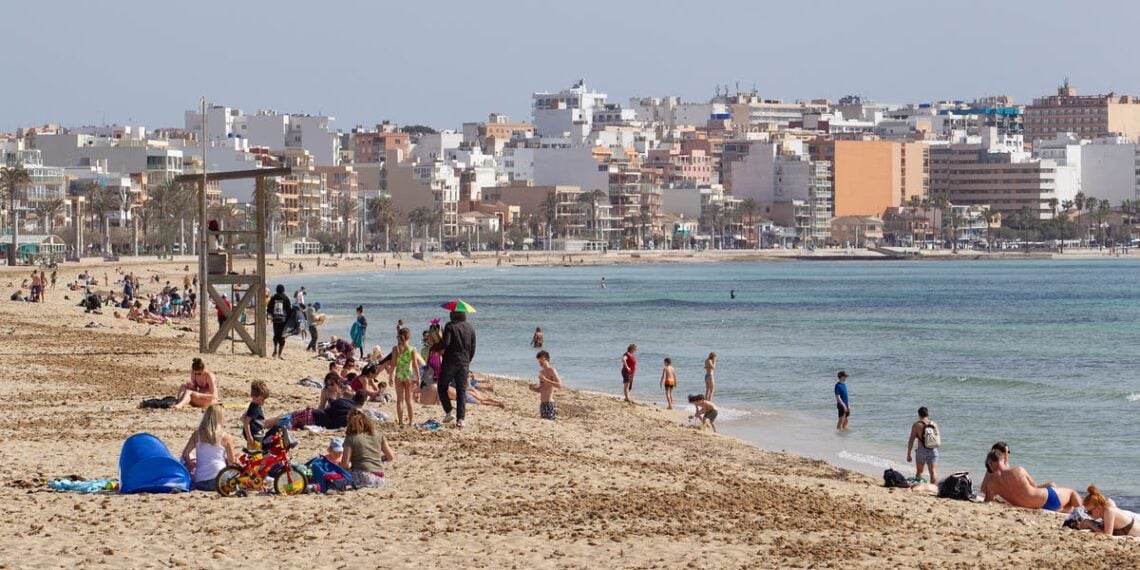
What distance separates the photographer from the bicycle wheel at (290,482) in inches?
496

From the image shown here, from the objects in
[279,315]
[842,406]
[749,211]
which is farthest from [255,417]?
[749,211]

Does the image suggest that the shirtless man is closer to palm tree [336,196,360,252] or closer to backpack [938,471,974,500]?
backpack [938,471,974,500]

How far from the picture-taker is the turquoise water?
2342 centimetres

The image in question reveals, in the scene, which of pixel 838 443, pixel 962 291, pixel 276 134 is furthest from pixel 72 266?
pixel 276 134

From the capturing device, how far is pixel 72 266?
8644 cm

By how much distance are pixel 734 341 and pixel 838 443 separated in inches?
950

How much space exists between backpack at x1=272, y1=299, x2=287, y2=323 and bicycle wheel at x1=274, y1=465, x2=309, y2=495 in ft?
44.0

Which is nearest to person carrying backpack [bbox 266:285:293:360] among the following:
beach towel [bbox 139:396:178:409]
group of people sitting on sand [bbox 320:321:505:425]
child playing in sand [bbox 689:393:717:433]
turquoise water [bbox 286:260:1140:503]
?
group of people sitting on sand [bbox 320:321:505:425]

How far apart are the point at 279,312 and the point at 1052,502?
1423cm

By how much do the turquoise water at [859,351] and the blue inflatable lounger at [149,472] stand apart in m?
9.60

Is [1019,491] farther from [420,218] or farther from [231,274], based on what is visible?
[420,218]

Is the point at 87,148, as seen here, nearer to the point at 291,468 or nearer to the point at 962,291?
the point at 962,291

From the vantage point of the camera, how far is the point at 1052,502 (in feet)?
48.3

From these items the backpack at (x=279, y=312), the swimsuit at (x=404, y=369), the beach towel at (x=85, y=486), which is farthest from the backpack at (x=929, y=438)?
the backpack at (x=279, y=312)
